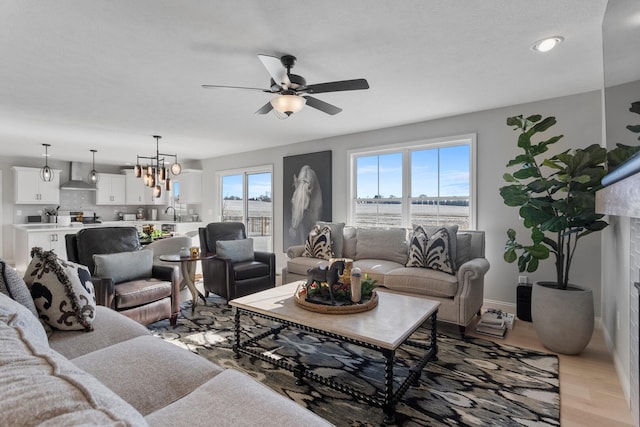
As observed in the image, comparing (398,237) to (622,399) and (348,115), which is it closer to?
(348,115)

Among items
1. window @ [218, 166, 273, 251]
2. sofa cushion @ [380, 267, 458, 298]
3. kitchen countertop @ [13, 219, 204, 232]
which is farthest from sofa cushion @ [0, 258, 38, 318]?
kitchen countertop @ [13, 219, 204, 232]

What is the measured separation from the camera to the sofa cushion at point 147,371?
4.09ft

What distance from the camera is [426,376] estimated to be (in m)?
2.37

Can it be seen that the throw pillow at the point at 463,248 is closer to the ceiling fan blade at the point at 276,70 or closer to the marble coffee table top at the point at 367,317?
the marble coffee table top at the point at 367,317

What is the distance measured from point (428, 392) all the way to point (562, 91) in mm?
3288

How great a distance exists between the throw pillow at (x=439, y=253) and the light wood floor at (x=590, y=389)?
0.82 metres

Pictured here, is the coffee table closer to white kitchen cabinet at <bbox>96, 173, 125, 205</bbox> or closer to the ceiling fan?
the ceiling fan

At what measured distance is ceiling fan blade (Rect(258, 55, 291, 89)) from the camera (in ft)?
7.26

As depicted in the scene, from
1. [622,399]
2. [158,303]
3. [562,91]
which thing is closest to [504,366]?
[622,399]

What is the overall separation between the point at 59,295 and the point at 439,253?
3.27 m

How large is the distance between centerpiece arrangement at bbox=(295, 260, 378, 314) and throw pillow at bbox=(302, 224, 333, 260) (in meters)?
1.83

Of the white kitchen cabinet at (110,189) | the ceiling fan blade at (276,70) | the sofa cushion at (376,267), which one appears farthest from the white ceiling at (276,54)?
the white kitchen cabinet at (110,189)

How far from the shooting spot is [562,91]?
3414mm

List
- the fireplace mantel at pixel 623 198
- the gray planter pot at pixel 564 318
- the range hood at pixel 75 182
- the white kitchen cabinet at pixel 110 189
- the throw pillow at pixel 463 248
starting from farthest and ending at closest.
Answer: the white kitchen cabinet at pixel 110 189 → the range hood at pixel 75 182 → the throw pillow at pixel 463 248 → the gray planter pot at pixel 564 318 → the fireplace mantel at pixel 623 198
